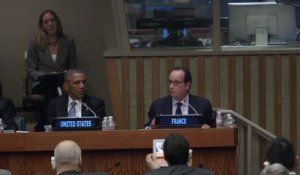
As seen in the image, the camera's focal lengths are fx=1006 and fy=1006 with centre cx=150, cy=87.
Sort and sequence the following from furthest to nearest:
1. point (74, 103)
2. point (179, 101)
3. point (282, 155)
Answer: point (74, 103)
point (179, 101)
point (282, 155)

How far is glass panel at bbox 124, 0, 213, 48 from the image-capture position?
12.9 meters

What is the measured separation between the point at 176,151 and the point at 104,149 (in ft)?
6.10

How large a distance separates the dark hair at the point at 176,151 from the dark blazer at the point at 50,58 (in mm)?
4929

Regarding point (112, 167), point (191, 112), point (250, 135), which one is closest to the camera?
point (112, 167)

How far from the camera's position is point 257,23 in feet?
42.5

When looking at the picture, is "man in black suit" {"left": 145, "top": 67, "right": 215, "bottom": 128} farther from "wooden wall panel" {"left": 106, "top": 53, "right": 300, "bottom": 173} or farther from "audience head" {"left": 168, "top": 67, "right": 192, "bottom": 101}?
"wooden wall panel" {"left": 106, "top": 53, "right": 300, "bottom": 173}

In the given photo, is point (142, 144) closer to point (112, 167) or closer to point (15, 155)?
point (112, 167)

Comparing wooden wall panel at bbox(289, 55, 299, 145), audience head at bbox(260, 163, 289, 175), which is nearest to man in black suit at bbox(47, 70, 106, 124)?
wooden wall panel at bbox(289, 55, 299, 145)

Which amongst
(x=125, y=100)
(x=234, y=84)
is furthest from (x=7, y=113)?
(x=234, y=84)

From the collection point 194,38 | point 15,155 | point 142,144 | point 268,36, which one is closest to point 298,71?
point 268,36

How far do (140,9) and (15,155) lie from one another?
3.61 meters

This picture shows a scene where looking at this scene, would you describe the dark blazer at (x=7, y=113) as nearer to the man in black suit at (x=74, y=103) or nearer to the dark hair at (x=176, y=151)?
the man in black suit at (x=74, y=103)

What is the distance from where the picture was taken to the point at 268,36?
13031 mm

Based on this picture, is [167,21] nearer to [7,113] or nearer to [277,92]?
[277,92]
